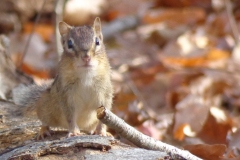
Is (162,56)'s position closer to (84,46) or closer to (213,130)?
(213,130)

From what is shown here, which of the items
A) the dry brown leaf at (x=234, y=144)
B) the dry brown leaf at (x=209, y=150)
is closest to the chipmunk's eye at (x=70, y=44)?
the dry brown leaf at (x=209, y=150)

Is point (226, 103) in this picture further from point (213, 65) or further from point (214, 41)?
point (214, 41)

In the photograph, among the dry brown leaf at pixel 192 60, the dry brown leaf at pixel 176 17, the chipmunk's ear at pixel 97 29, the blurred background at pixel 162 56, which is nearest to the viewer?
the chipmunk's ear at pixel 97 29

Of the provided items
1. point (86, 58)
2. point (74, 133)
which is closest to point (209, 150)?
point (74, 133)

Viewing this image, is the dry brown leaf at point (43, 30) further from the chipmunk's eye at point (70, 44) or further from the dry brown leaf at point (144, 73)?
the chipmunk's eye at point (70, 44)

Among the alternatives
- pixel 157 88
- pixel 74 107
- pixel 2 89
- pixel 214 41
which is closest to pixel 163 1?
pixel 214 41

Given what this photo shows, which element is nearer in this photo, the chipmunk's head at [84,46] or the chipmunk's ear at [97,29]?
the chipmunk's head at [84,46]
